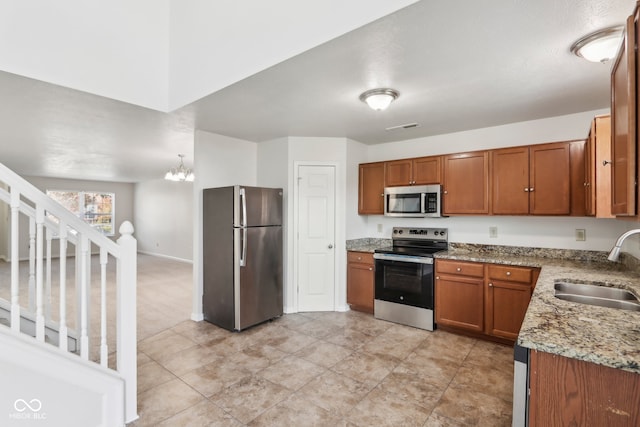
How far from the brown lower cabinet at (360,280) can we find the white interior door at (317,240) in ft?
0.75

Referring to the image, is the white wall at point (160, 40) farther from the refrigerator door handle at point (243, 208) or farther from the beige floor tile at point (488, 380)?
the beige floor tile at point (488, 380)

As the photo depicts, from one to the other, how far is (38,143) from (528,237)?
22.7 ft

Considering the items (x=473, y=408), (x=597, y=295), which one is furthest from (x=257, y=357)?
(x=597, y=295)

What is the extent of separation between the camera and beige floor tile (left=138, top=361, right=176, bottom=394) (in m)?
2.44

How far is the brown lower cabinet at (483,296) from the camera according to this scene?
3014 millimetres

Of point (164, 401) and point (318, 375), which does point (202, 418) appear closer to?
point (164, 401)

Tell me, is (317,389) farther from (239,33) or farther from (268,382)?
(239,33)

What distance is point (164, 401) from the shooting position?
2232 mm

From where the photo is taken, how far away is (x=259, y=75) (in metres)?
2.30

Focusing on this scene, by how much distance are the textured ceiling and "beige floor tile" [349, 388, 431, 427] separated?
2366 mm

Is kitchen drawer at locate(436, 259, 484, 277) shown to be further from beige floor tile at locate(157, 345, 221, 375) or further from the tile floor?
beige floor tile at locate(157, 345, 221, 375)

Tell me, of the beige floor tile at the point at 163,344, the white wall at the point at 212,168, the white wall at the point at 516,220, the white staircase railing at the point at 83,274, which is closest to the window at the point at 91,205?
the white wall at the point at 212,168

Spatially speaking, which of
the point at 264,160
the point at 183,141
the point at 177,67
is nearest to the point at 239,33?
the point at 177,67

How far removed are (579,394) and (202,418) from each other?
6.76ft
